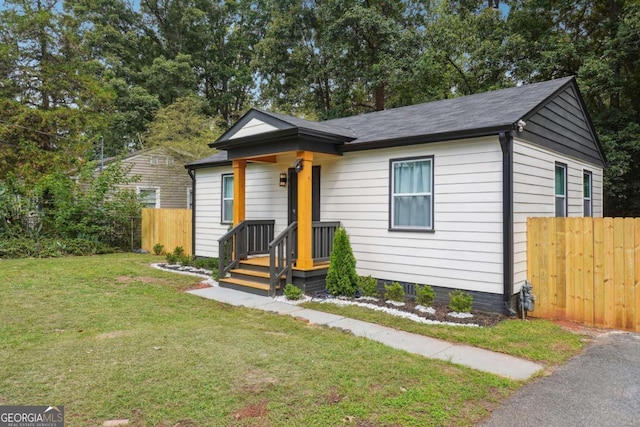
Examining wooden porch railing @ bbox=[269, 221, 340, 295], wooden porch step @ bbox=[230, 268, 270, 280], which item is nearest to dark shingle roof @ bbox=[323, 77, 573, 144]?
wooden porch railing @ bbox=[269, 221, 340, 295]

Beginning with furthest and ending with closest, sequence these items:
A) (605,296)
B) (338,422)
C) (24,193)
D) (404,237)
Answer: (24,193) < (404,237) < (605,296) < (338,422)

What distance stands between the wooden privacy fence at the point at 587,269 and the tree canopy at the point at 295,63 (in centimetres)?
799

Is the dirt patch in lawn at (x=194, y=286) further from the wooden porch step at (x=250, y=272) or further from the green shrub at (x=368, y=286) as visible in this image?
the green shrub at (x=368, y=286)

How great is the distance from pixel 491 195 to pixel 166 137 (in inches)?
643

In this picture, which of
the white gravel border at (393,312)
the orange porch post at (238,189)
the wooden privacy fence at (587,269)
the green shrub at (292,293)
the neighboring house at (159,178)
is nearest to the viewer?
the wooden privacy fence at (587,269)

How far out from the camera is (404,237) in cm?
692

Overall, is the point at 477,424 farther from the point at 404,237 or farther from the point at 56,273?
the point at 56,273

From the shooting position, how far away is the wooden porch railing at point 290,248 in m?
7.13

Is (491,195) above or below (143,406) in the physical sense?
above

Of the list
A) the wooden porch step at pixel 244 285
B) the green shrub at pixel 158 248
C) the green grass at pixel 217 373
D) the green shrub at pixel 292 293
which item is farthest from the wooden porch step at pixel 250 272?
the green shrub at pixel 158 248

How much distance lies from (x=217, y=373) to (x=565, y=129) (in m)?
7.64

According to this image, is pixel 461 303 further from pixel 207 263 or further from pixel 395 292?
pixel 207 263

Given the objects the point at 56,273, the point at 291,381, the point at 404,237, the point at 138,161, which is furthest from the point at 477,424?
the point at 138,161

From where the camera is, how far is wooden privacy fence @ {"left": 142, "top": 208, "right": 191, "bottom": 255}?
1266 cm
